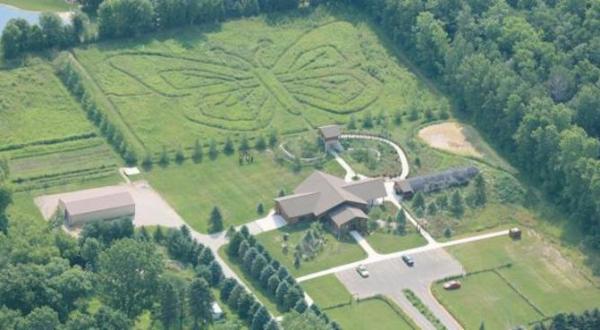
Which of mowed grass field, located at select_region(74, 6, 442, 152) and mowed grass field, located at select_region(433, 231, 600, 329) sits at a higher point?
mowed grass field, located at select_region(74, 6, 442, 152)

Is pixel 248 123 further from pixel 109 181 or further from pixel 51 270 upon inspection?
pixel 51 270

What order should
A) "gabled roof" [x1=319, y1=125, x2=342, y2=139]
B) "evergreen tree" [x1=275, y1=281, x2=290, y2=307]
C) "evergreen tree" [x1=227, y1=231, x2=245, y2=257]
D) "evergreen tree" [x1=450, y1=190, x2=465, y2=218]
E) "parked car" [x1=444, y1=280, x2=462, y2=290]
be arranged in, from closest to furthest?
"evergreen tree" [x1=275, y1=281, x2=290, y2=307]
"parked car" [x1=444, y1=280, x2=462, y2=290]
"evergreen tree" [x1=227, y1=231, x2=245, y2=257]
"evergreen tree" [x1=450, y1=190, x2=465, y2=218]
"gabled roof" [x1=319, y1=125, x2=342, y2=139]

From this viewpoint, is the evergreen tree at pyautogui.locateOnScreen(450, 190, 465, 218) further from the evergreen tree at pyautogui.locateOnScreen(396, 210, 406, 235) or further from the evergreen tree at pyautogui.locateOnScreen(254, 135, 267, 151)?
the evergreen tree at pyautogui.locateOnScreen(254, 135, 267, 151)

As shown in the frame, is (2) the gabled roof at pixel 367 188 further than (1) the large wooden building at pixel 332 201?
Yes

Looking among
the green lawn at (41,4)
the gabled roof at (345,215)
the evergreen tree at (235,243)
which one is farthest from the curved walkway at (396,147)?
the green lawn at (41,4)

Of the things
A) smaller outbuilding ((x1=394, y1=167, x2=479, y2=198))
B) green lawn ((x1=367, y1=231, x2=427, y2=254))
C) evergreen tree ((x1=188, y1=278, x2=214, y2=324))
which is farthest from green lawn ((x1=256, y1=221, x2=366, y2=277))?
evergreen tree ((x1=188, y1=278, x2=214, y2=324))

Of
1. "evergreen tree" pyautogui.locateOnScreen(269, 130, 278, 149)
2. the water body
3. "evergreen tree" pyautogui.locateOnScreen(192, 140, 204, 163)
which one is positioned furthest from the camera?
the water body

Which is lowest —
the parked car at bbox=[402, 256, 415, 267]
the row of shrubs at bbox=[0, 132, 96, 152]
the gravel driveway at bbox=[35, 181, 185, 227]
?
the parked car at bbox=[402, 256, 415, 267]

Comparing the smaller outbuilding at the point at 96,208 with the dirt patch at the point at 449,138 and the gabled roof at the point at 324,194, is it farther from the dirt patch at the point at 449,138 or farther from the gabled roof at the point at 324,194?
the dirt patch at the point at 449,138
